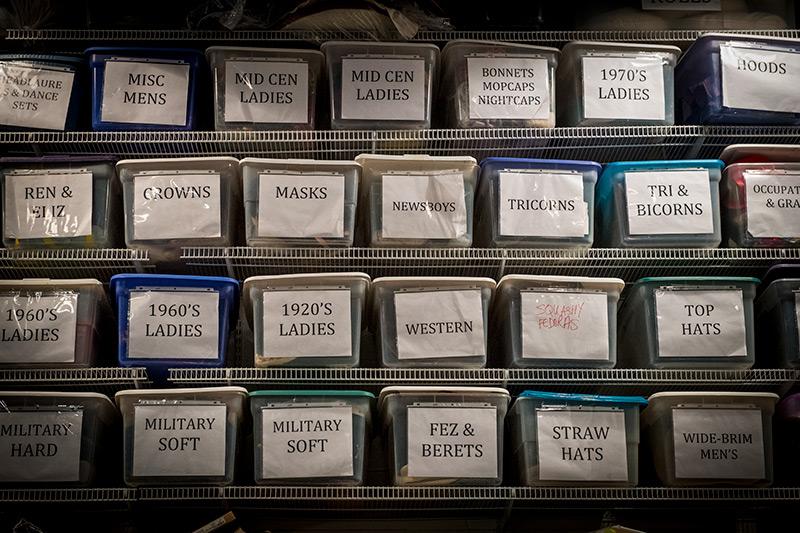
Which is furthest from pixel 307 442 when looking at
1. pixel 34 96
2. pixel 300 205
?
pixel 34 96

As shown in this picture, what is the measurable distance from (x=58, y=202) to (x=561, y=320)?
52.7 inches

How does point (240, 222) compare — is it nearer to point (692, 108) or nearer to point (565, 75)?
point (565, 75)

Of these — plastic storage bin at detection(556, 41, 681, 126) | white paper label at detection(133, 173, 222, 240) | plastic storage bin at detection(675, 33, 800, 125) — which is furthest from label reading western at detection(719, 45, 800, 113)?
white paper label at detection(133, 173, 222, 240)

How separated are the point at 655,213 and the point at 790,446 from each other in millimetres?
701

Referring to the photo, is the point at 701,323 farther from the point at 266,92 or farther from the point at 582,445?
the point at 266,92

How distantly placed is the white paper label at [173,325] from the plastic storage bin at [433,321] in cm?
43

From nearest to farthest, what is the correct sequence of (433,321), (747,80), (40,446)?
(40,446) → (433,321) → (747,80)

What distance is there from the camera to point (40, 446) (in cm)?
250

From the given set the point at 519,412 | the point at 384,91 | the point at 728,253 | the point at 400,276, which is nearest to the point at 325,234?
the point at 400,276

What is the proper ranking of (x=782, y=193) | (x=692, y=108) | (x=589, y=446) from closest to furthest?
1. (x=589, y=446)
2. (x=782, y=193)
3. (x=692, y=108)

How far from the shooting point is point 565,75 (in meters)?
2.89

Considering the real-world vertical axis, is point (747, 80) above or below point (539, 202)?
above

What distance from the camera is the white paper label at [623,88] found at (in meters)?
2.76

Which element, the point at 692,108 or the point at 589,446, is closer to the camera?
the point at 589,446
